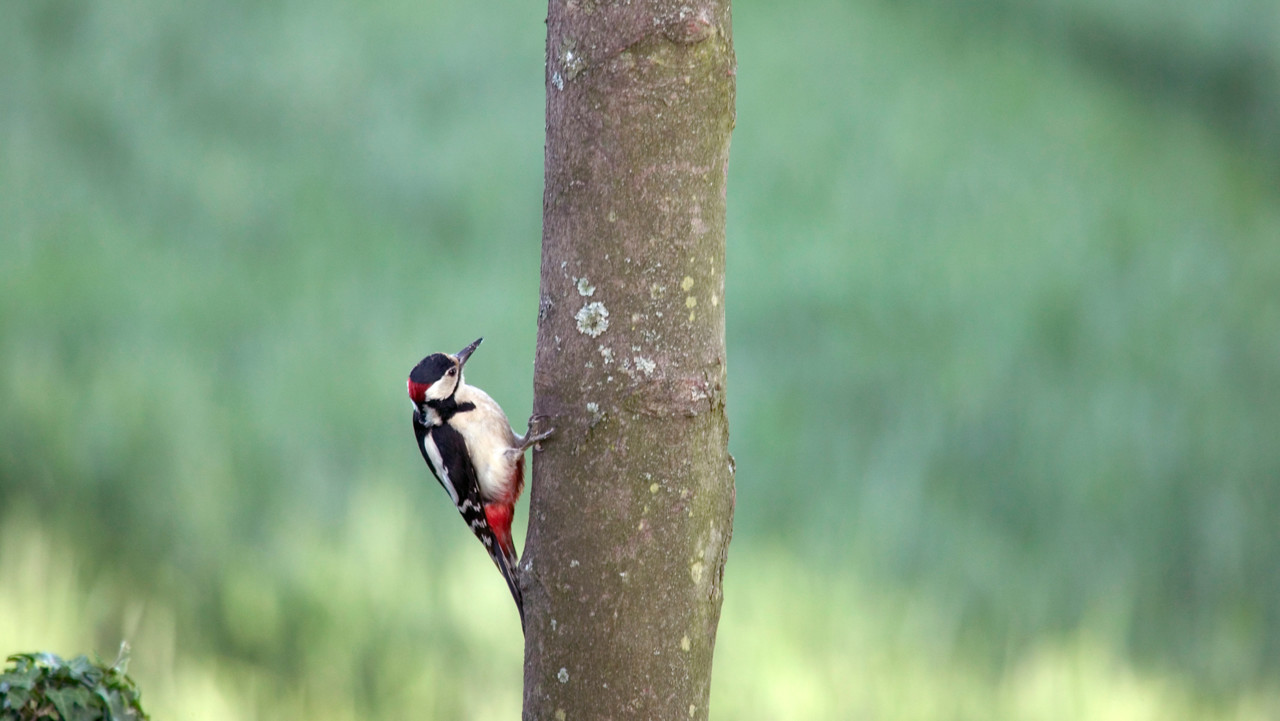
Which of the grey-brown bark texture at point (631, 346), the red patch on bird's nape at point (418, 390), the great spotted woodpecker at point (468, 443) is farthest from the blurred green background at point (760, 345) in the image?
the grey-brown bark texture at point (631, 346)

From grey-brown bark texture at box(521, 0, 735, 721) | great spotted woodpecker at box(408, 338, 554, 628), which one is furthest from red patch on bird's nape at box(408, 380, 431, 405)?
grey-brown bark texture at box(521, 0, 735, 721)

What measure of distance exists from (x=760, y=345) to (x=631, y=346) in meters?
2.65

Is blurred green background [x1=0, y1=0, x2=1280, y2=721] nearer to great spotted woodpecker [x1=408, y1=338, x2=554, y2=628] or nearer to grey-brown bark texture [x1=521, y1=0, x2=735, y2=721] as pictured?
great spotted woodpecker [x1=408, y1=338, x2=554, y2=628]

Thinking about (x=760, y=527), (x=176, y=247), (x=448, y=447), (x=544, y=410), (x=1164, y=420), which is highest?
(x=176, y=247)

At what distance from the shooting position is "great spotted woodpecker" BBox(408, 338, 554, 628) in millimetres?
2469

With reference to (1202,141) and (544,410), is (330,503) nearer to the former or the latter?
(544,410)

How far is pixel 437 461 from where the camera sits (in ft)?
8.55

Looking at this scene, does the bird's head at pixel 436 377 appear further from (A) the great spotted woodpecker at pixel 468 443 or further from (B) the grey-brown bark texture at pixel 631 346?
(B) the grey-brown bark texture at pixel 631 346

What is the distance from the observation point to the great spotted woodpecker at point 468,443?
2.47 metres

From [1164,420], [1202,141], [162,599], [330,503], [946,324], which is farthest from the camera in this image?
[1202,141]

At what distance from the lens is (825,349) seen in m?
3.98

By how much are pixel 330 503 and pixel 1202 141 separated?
13.3ft

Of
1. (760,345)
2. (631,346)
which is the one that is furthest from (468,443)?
(760,345)

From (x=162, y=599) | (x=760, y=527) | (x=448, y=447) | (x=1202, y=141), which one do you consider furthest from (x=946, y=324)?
(x=162, y=599)
